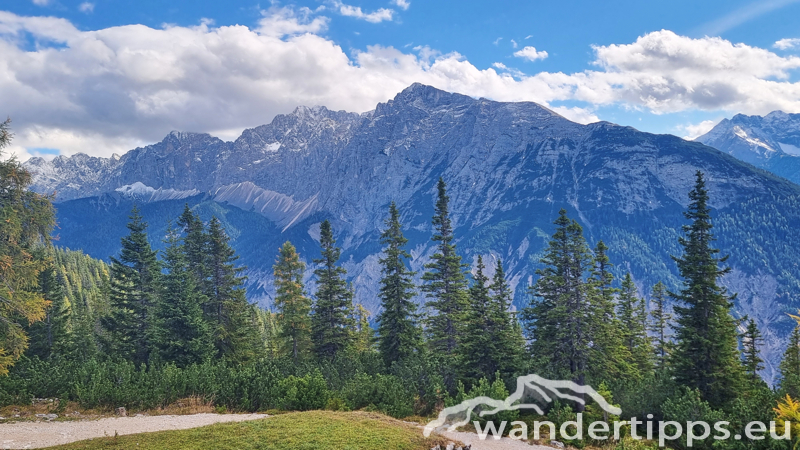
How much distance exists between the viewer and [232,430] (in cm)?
1711

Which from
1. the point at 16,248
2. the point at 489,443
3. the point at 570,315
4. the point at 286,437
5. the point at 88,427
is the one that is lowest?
the point at 489,443

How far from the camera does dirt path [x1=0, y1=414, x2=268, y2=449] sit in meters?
15.9

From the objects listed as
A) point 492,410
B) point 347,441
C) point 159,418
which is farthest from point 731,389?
point 159,418

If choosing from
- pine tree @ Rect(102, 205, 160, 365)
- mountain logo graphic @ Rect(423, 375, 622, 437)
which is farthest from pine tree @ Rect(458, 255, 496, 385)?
pine tree @ Rect(102, 205, 160, 365)

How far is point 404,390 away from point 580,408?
388 inches

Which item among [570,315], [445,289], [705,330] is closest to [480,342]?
[570,315]

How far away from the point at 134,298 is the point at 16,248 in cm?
1837

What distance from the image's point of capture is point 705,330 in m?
25.8

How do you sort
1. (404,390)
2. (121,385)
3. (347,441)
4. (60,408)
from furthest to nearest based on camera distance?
(404,390) < (121,385) < (60,408) < (347,441)

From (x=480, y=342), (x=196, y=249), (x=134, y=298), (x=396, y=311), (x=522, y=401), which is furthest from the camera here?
(x=196, y=249)

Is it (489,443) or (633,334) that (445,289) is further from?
(489,443)

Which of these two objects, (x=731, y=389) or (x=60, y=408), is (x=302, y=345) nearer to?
(x=60, y=408)

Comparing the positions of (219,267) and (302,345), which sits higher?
(219,267)

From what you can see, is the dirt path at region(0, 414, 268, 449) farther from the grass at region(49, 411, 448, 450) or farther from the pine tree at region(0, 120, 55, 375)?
the pine tree at region(0, 120, 55, 375)
